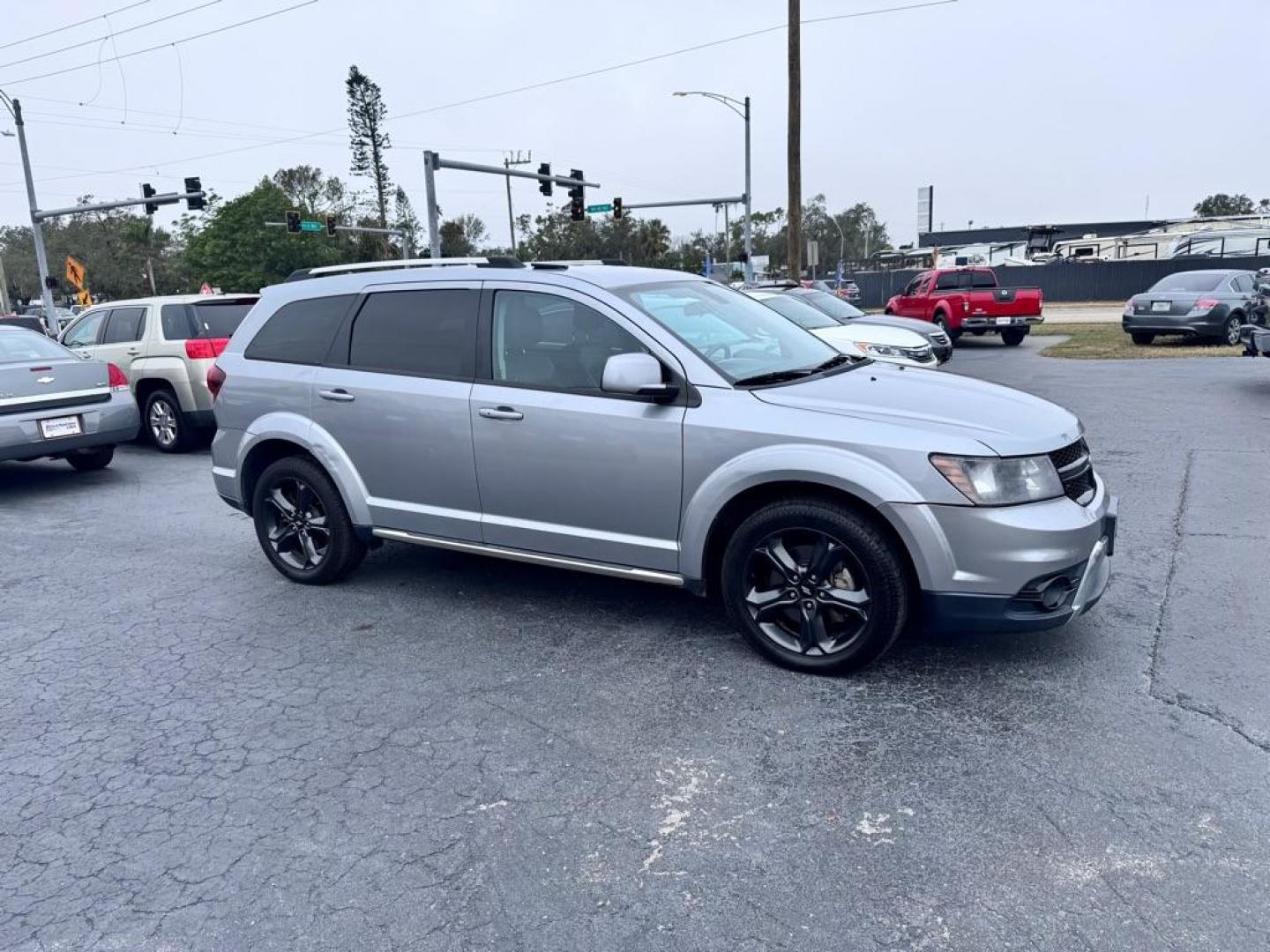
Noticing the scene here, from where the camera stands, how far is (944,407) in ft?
13.4

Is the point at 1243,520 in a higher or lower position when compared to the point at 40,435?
lower

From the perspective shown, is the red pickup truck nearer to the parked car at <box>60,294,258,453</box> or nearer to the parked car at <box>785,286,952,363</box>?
the parked car at <box>785,286,952,363</box>

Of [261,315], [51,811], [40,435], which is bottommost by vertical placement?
[51,811]

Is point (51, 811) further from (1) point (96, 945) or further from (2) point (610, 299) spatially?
(2) point (610, 299)

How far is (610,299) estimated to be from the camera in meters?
4.53

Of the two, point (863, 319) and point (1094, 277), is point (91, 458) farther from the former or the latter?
point (1094, 277)

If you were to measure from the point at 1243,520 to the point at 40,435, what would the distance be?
9630 mm

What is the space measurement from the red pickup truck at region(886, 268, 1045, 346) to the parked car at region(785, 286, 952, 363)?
18.4ft

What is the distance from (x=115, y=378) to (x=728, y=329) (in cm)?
707

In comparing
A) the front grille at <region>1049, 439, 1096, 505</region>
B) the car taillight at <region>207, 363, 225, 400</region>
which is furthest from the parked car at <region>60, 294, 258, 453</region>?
the front grille at <region>1049, 439, 1096, 505</region>

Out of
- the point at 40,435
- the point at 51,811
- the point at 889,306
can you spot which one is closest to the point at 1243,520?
the point at 51,811

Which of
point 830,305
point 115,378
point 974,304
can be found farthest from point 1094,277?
point 115,378

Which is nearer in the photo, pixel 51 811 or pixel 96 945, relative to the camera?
pixel 96 945

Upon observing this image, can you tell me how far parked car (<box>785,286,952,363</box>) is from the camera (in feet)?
46.1
